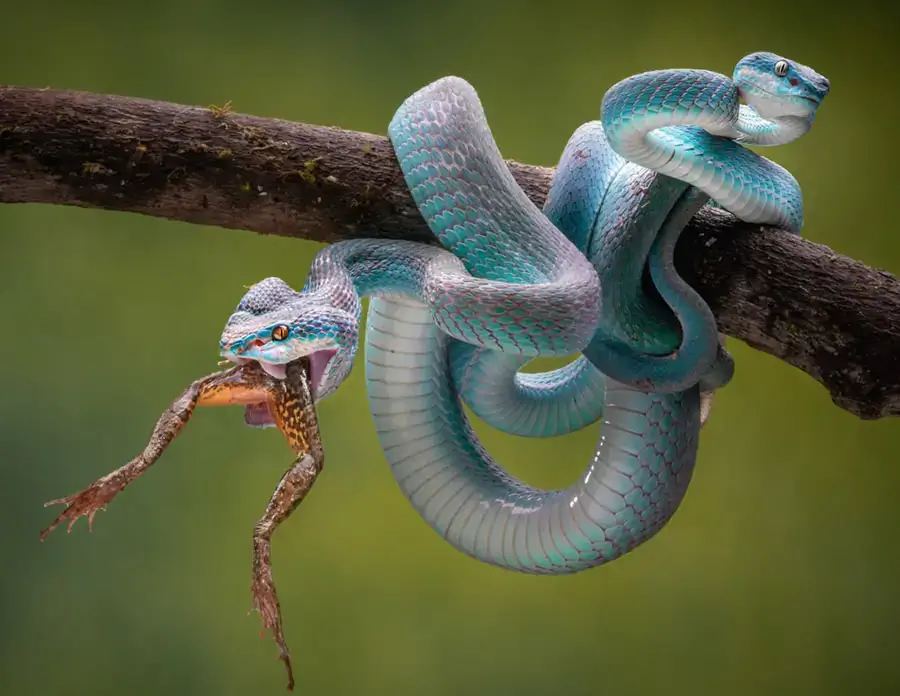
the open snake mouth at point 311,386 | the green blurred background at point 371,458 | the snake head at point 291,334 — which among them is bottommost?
the green blurred background at point 371,458

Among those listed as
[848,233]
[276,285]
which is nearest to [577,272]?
[276,285]

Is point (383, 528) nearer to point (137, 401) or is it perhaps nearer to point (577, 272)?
point (137, 401)

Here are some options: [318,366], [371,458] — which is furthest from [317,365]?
[371,458]

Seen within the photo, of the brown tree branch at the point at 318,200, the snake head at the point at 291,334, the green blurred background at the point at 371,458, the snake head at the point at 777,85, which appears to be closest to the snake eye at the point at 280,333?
the snake head at the point at 291,334

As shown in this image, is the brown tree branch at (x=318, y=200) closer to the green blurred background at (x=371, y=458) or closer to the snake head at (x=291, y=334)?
the snake head at (x=291, y=334)

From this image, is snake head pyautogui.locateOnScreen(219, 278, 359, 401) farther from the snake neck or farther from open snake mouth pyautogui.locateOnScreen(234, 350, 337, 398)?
the snake neck

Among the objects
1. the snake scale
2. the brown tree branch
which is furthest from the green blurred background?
the brown tree branch

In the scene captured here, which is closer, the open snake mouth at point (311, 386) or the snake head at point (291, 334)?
the snake head at point (291, 334)
